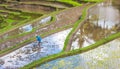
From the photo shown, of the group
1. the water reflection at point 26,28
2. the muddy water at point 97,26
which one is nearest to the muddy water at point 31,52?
the muddy water at point 97,26

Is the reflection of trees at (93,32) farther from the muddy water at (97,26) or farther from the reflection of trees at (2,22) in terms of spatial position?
the reflection of trees at (2,22)

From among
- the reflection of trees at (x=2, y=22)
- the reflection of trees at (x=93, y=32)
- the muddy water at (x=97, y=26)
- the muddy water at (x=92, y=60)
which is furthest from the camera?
the reflection of trees at (x=2, y=22)

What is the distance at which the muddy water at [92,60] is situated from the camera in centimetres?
951

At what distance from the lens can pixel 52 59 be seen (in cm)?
1019

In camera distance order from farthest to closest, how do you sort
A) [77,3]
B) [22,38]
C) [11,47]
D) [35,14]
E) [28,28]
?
[77,3], [35,14], [28,28], [22,38], [11,47]

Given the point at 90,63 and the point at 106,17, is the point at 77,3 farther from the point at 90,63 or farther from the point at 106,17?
the point at 90,63

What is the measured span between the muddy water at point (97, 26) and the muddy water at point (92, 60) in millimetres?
1049

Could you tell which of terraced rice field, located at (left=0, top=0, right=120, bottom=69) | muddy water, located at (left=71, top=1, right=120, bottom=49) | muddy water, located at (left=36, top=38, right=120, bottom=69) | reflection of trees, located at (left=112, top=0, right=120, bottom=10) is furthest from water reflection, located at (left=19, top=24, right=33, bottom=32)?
reflection of trees, located at (left=112, top=0, right=120, bottom=10)

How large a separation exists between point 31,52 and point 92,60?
2.40m

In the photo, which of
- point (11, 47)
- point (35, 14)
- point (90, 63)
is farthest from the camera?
point (35, 14)

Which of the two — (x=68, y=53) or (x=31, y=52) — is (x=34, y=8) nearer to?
(x=31, y=52)

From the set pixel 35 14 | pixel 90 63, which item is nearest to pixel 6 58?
pixel 90 63

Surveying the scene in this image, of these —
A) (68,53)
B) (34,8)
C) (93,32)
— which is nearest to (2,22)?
(34,8)

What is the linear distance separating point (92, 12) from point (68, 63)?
776 centimetres
